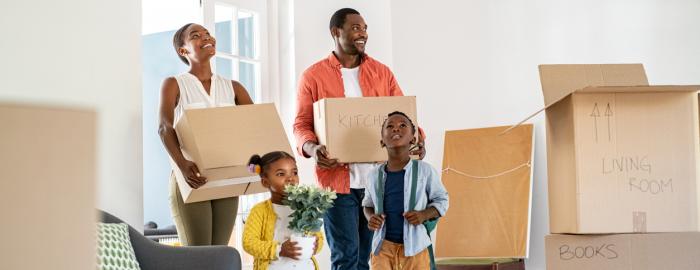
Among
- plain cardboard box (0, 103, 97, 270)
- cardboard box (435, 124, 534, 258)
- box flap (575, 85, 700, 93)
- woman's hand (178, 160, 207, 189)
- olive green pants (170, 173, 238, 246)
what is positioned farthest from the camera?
cardboard box (435, 124, 534, 258)

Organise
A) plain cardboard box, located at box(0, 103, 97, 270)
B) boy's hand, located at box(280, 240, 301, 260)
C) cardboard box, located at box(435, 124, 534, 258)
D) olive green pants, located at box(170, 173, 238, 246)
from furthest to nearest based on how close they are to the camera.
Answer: cardboard box, located at box(435, 124, 534, 258), olive green pants, located at box(170, 173, 238, 246), boy's hand, located at box(280, 240, 301, 260), plain cardboard box, located at box(0, 103, 97, 270)

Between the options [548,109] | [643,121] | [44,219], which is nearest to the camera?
[44,219]

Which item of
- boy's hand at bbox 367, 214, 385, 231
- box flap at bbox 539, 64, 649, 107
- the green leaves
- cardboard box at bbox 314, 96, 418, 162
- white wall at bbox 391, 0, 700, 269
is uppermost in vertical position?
white wall at bbox 391, 0, 700, 269

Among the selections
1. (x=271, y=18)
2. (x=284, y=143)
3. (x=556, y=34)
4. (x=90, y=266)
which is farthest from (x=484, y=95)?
(x=90, y=266)

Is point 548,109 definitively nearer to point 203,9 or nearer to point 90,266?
point 203,9

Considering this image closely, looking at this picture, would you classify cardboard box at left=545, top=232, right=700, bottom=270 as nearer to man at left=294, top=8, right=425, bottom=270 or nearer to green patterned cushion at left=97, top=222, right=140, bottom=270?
man at left=294, top=8, right=425, bottom=270

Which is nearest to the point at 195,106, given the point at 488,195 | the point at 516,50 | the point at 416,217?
the point at 416,217

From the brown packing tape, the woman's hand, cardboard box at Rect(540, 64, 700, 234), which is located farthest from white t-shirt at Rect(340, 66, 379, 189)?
the brown packing tape

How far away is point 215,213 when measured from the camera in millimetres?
2871

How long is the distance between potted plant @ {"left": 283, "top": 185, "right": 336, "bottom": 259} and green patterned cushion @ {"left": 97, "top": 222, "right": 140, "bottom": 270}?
510mm

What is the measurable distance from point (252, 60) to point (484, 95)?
54.0 inches

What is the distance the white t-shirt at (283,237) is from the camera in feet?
8.50

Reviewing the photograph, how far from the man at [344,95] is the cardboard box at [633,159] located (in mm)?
808

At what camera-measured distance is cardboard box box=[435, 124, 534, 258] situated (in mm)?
4285
